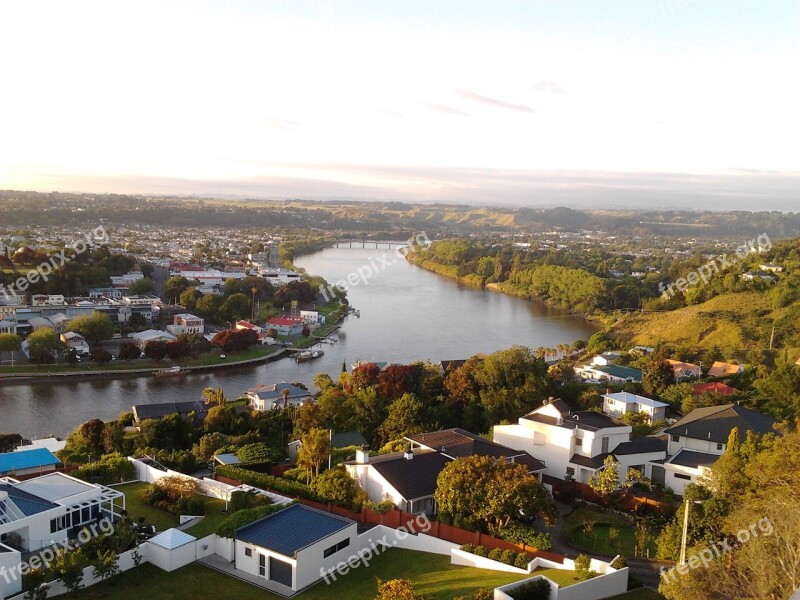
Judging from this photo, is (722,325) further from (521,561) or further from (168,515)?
(168,515)

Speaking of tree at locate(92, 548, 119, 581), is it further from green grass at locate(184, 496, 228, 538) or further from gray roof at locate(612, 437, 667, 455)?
gray roof at locate(612, 437, 667, 455)

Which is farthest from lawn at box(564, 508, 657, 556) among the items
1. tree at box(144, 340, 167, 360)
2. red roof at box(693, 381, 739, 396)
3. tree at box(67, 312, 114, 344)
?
tree at box(67, 312, 114, 344)

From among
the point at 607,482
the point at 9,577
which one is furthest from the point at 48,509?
the point at 607,482

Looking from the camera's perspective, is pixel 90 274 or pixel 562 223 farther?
pixel 562 223

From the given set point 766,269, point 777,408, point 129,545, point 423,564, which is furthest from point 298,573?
point 766,269

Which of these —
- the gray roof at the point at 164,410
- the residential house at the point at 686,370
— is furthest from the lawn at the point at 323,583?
the residential house at the point at 686,370

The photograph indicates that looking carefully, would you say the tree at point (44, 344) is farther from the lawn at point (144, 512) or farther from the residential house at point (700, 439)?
the residential house at point (700, 439)

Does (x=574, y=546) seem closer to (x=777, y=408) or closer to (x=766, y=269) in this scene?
(x=777, y=408)
